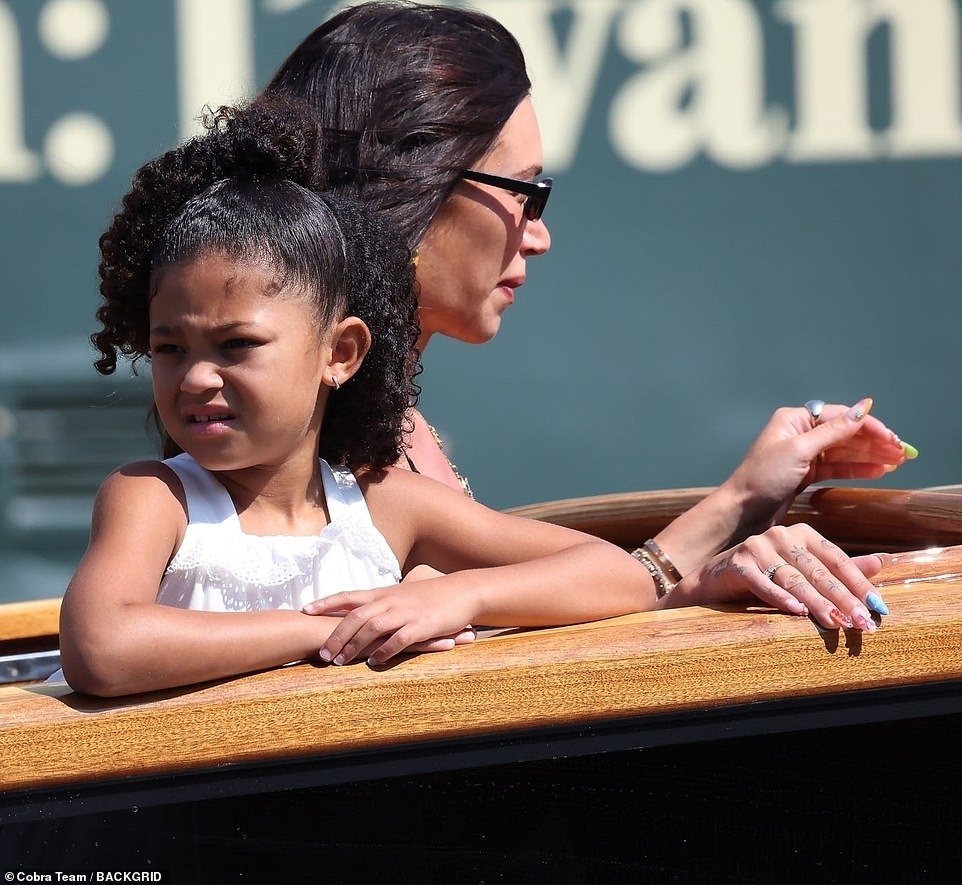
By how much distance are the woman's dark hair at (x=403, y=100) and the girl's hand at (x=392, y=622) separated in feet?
2.28

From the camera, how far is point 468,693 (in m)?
1.25

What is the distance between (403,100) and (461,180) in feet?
0.45

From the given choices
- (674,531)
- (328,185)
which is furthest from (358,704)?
(674,531)

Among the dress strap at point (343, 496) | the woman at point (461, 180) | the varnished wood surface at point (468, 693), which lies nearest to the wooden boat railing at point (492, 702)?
the varnished wood surface at point (468, 693)

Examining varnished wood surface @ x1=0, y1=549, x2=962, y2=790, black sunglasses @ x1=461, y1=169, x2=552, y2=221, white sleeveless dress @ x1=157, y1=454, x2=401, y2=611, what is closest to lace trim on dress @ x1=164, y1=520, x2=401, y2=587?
white sleeveless dress @ x1=157, y1=454, x2=401, y2=611

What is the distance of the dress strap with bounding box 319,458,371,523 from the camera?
1.65m

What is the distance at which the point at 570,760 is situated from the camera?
127 centimetres

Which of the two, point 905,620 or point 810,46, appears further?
point 810,46

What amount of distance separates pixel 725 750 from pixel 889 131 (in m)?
4.23

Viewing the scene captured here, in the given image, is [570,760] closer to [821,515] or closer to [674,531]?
[674,531]

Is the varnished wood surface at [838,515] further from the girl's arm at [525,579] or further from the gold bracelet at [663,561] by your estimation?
the girl's arm at [525,579]

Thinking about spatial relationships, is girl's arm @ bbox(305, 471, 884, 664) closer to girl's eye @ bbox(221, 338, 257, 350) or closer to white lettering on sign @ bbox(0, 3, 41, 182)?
girl's eye @ bbox(221, 338, 257, 350)

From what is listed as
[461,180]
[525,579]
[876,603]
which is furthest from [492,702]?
[461,180]

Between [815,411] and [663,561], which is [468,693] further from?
[815,411]
